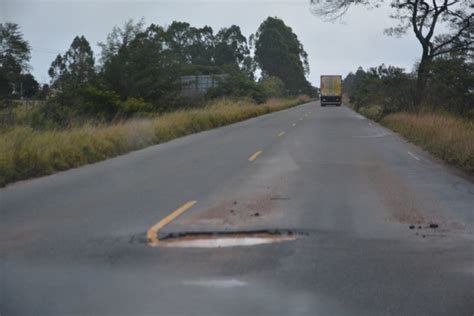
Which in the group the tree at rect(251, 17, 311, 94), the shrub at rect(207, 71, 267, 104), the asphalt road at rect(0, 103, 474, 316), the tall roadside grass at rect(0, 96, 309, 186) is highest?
the tree at rect(251, 17, 311, 94)

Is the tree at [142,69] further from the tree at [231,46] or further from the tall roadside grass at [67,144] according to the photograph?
the tree at [231,46]

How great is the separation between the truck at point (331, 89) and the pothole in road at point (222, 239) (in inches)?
2436

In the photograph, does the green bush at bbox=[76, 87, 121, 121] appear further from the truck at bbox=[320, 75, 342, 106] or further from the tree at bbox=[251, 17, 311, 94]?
the tree at bbox=[251, 17, 311, 94]

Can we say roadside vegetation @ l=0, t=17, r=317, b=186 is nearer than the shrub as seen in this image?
Yes

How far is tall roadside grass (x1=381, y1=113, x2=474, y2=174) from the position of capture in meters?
14.7

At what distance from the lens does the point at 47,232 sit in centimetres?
774

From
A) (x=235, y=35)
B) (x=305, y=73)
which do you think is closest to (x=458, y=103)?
(x=235, y=35)

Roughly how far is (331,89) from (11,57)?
5294cm

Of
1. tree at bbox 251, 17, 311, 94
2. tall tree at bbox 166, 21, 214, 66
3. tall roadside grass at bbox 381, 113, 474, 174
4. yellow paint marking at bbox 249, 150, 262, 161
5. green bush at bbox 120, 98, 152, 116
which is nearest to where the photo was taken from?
tall roadside grass at bbox 381, 113, 474, 174

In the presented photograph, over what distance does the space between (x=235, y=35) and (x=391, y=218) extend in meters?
88.9

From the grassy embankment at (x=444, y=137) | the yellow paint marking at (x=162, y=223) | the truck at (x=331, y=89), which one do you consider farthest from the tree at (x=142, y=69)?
the truck at (x=331, y=89)

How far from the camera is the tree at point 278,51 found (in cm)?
9550

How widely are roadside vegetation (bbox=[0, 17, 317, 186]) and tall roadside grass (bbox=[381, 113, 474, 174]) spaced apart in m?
8.81

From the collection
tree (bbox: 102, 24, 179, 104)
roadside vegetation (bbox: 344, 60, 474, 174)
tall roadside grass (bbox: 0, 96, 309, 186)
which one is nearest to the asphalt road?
tall roadside grass (bbox: 0, 96, 309, 186)
